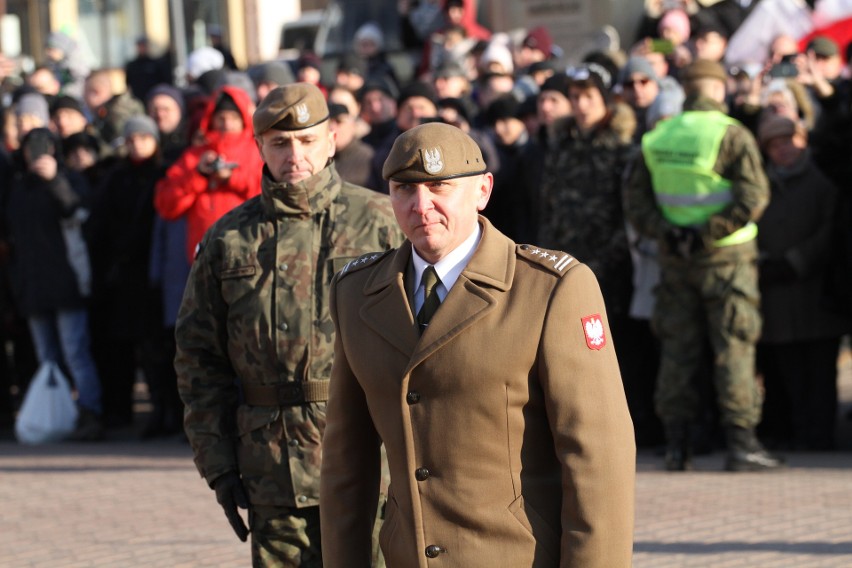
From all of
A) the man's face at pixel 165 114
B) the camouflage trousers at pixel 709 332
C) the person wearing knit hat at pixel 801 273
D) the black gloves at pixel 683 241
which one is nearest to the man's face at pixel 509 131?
the person wearing knit hat at pixel 801 273

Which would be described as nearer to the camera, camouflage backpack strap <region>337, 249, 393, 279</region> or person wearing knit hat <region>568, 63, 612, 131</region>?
camouflage backpack strap <region>337, 249, 393, 279</region>

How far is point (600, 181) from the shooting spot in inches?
404

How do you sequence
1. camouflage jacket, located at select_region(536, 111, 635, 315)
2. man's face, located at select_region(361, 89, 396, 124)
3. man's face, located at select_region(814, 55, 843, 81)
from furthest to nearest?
man's face, located at select_region(361, 89, 396, 124), man's face, located at select_region(814, 55, 843, 81), camouflage jacket, located at select_region(536, 111, 635, 315)

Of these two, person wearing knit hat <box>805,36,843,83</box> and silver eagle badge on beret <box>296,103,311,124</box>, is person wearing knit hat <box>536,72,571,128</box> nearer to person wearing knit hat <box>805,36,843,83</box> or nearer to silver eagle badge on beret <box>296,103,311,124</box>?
person wearing knit hat <box>805,36,843,83</box>

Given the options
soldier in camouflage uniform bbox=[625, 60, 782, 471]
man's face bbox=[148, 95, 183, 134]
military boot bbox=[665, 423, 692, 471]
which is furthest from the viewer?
man's face bbox=[148, 95, 183, 134]

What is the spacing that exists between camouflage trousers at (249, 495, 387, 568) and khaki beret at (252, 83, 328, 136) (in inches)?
46.4

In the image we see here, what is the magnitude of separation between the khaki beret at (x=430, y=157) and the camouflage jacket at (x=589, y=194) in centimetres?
654

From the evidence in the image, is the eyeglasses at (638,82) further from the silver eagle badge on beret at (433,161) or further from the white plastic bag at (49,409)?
the silver eagle badge on beret at (433,161)

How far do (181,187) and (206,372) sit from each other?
5.13 meters

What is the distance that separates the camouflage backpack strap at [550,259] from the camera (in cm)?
373

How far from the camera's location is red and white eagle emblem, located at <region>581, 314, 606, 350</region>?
3.66 m

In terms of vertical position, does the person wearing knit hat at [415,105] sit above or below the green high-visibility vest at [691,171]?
above

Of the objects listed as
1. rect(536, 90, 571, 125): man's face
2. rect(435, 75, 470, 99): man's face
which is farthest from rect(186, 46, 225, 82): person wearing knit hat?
rect(536, 90, 571, 125): man's face

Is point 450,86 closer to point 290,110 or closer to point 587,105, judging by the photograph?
point 587,105
